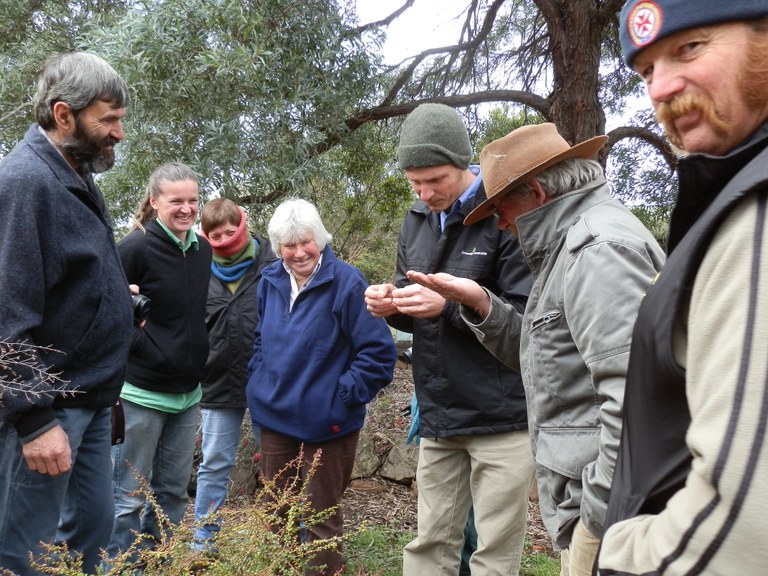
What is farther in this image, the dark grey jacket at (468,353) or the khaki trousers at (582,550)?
the dark grey jacket at (468,353)

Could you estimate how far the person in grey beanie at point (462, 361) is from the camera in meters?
3.02

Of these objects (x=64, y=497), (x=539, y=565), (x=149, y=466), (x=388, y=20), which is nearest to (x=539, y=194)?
(x=64, y=497)

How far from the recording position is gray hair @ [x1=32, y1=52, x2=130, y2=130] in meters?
2.57

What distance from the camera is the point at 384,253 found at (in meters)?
8.89

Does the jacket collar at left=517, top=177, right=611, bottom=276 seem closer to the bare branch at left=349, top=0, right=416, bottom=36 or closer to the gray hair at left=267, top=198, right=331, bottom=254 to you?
the gray hair at left=267, top=198, right=331, bottom=254

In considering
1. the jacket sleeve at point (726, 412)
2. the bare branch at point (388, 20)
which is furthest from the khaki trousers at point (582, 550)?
the bare branch at point (388, 20)

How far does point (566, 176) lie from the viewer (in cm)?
219

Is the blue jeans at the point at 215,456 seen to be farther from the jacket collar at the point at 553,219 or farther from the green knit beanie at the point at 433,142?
the jacket collar at the point at 553,219

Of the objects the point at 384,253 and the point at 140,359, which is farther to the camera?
the point at 384,253

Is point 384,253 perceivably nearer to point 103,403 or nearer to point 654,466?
point 103,403

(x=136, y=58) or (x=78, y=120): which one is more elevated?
(x=136, y=58)

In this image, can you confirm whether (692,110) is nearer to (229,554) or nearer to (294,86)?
(229,554)

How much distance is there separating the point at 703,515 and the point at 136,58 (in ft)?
14.1

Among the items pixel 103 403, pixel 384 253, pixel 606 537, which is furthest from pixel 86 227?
pixel 384 253
